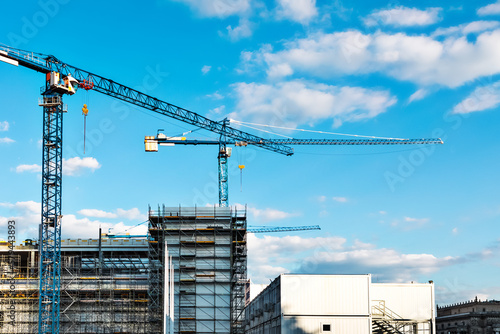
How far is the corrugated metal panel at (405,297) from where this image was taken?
188ft

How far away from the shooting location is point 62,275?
8262 cm

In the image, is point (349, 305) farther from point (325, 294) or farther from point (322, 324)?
point (322, 324)

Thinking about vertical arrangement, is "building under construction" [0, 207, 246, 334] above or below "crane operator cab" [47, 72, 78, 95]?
below

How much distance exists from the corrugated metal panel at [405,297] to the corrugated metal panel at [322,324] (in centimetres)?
418

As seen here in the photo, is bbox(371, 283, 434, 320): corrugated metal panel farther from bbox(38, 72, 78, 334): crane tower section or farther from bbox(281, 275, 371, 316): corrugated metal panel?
bbox(38, 72, 78, 334): crane tower section

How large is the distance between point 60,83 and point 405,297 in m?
54.3

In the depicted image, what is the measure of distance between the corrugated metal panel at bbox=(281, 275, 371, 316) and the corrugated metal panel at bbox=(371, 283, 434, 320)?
11.8ft

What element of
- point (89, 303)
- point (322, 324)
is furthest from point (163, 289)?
point (322, 324)

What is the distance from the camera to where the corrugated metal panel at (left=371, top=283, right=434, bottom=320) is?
57344 mm

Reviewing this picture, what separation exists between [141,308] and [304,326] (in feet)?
106

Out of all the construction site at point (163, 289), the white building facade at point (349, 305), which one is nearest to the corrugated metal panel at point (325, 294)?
the white building facade at point (349, 305)

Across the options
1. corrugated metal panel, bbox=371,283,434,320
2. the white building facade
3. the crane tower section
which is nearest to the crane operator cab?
the crane tower section

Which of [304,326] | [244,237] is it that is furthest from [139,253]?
[304,326]

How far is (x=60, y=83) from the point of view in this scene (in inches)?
3187
